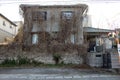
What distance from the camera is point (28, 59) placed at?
57.5 feet

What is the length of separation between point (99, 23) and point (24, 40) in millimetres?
13310

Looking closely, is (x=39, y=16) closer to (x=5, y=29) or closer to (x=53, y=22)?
(x=53, y=22)

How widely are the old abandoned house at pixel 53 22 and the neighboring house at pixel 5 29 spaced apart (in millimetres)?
5496

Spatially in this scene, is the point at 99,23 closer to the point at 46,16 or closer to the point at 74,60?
the point at 46,16

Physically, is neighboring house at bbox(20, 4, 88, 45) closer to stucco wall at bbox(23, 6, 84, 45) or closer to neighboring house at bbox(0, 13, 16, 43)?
stucco wall at bbox(23, 6, 84, 45)

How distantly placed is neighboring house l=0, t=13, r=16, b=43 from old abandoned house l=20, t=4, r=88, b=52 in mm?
5496

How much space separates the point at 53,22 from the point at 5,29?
905cm

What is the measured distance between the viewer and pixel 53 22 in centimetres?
2130

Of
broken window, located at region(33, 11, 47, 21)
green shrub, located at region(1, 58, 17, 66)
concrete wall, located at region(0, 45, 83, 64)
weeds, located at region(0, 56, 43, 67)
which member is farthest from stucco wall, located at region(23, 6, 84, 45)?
green shrub, located at region(1, 58, 17, 66)

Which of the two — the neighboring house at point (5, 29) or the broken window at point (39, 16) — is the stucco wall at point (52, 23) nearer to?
the broken window at point (39, 16)

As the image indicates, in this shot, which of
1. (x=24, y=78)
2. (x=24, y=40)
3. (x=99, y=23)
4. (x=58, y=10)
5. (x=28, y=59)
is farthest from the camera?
(x=99, y=23)

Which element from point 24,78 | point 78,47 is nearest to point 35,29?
point 78,47

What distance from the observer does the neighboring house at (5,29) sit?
25.5 meters

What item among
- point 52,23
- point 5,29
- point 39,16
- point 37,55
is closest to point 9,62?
point 37,55
